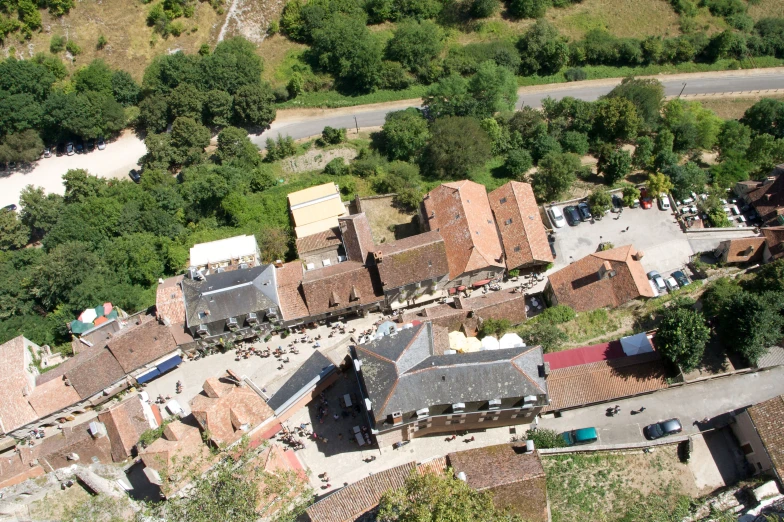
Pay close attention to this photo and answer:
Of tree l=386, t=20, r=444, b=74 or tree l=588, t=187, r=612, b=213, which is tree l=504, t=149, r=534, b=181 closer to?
tree l=588, t=187, r=612, b=213

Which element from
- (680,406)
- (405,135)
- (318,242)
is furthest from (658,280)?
(318,242)

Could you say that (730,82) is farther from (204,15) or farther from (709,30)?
(204,15)

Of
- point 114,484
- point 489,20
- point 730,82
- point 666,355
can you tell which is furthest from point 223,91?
point 730,82

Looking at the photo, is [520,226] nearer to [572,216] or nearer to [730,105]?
[572,216]

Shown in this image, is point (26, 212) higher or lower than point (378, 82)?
lower

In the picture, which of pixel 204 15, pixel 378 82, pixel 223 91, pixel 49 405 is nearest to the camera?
pixel 49 405

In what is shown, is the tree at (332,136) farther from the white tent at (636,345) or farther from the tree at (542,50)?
the white tent at (636,345)

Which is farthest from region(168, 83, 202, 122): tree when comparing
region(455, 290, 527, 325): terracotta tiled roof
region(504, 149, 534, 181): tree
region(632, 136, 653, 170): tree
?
region(632, 136, 653, 170): tree
